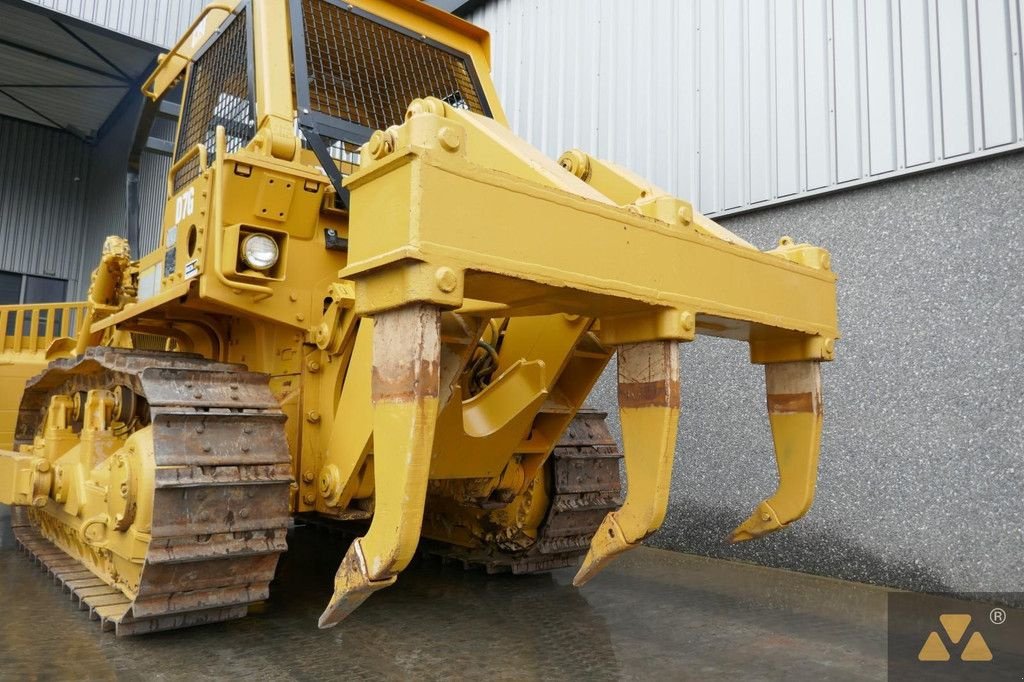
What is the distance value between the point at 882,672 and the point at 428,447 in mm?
1999

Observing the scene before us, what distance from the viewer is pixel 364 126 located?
3.67m

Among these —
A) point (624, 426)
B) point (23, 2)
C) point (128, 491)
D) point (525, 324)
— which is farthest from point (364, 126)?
point (23, 2)

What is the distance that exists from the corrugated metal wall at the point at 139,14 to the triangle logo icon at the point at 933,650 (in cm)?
1047

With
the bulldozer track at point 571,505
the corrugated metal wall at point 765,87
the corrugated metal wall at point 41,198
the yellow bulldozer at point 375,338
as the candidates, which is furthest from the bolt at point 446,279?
the corrugated metal wall at point 41,198

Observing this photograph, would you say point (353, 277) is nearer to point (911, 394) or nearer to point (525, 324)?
point (525, 324)

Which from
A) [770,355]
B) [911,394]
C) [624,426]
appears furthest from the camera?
[911,394]

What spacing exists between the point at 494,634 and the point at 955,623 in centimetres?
215

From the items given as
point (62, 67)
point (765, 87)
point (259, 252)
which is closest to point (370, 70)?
point (259, 252)

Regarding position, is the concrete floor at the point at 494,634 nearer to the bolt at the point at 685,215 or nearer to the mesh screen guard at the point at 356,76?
the bolt at the point at 685,215

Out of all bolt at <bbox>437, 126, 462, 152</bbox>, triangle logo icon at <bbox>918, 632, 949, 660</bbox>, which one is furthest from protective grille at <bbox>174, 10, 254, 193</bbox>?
triangle logo icon at <bbox>918, 632, 949, 660</bbox>

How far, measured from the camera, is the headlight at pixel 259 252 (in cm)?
302

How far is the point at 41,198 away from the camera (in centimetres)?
1543

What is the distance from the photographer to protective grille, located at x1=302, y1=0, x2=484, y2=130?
3607mm

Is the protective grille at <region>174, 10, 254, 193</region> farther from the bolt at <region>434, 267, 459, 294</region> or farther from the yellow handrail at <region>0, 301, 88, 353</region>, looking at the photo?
the yellow handrail at <region>0, 301, 88, 353</region>
